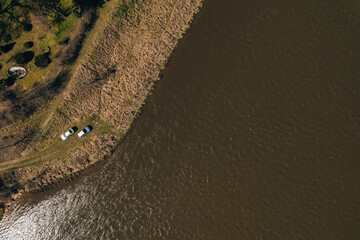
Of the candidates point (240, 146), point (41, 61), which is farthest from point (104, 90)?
point (240, 146)

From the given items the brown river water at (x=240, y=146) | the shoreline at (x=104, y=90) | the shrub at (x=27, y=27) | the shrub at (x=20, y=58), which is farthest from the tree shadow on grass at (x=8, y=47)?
the brown river water at (x=240, y=146)

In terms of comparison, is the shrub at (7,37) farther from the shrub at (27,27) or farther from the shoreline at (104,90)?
the shoreline at (104,90)

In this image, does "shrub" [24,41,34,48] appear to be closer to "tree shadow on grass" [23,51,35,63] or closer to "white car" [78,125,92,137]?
"tree shadow on grass" [23,51,35,63]

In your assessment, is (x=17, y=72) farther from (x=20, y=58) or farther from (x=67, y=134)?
(x=67, y=134)

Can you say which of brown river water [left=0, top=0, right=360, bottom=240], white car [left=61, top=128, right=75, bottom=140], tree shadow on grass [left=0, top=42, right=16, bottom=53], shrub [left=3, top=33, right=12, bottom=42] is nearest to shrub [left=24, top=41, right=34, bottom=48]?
tree shadow on grass [left=0, top=42, right=16, bottom=53]

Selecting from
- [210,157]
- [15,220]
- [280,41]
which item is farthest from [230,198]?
[15,220]

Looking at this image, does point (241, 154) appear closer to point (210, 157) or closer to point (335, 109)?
point (210, 157)
